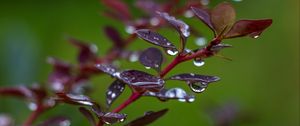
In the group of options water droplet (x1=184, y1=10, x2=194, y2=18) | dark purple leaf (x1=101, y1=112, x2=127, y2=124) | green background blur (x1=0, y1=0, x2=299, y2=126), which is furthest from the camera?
green background blur (x1=0, y1=0, x2=299, y2=126)

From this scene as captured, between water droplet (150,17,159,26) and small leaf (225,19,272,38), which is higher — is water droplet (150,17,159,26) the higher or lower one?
the higher one

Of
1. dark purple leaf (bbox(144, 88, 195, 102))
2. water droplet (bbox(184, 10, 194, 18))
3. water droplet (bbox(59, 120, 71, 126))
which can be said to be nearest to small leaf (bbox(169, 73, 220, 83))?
dark purple leaf (bbox(144, 88, 195, 102))

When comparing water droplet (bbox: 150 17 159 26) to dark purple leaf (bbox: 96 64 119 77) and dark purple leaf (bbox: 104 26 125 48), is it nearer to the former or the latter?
dark purple leaf (bbox: 104 26 125 48)

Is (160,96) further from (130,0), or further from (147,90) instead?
(130,0)

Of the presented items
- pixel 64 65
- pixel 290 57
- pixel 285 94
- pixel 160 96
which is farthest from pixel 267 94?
pixel 160 96

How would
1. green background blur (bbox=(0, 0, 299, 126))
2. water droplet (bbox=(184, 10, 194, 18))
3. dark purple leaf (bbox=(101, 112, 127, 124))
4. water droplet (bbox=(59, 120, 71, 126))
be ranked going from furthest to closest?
green background blur (bbox=(0, 0, 299, 126)) < water droplet (bbox=(184, 10, 194, 18)) < water droplet (bbox=(59, 120, 71, 126)) < dark purple leaf (bbox=(101, 112, 127, 124))

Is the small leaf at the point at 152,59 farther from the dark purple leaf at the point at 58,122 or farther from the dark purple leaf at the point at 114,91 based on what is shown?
the dark purple leaf at the point at 58,122

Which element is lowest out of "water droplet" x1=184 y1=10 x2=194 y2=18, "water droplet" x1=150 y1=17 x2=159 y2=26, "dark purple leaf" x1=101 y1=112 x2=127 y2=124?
"dark purple leaf" x1=101 y1=112 x2=127 y2=124

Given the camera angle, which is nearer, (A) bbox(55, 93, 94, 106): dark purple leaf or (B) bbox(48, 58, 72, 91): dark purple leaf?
(A) bbox(55, 93, 94, 106): dark purple leaf
